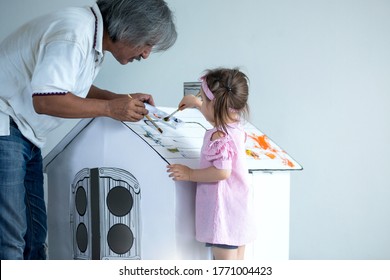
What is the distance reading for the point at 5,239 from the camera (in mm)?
1563

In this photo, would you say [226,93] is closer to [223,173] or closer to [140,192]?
[223,173]

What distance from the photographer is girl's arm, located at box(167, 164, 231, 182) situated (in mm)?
1587

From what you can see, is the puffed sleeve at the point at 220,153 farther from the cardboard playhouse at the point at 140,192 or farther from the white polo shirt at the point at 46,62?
the white polo shirt at the point at 46,62

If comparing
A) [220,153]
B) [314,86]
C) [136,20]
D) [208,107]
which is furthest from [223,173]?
[314,86]

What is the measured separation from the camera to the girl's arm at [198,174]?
1587 mm

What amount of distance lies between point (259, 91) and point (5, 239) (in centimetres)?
152

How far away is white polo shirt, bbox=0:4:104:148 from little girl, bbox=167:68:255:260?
0.36 metres

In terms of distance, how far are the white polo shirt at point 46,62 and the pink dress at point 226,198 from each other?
0.43 metres

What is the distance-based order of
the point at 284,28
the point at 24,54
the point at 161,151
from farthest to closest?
Result: the point at 284,28 < the point at 161,151 < the point at 24,54

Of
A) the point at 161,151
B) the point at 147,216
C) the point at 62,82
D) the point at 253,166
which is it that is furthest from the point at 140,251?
the point at 62,82

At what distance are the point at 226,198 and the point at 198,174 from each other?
12 cm

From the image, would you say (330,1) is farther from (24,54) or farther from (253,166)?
(24,54)

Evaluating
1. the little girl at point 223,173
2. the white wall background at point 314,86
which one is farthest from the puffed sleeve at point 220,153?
the white wall background at point 314,86

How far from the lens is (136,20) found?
1.54 meters
